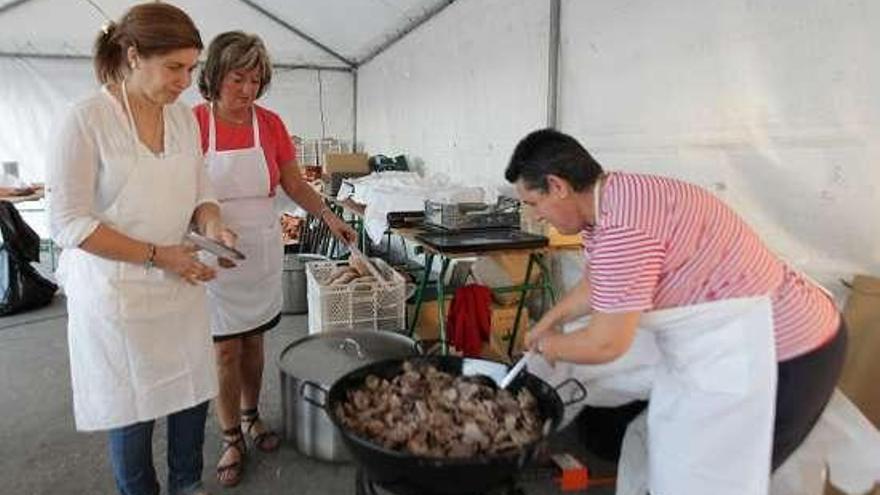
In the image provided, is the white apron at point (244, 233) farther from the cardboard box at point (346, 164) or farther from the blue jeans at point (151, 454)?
the cardboard box at point (346, 164)

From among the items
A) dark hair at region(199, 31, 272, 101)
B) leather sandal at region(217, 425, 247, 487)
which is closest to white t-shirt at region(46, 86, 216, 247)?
dark hair at region(199, 31, 272, 101)

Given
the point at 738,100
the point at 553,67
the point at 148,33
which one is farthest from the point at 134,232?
the point at 553,67

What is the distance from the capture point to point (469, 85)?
388 cm

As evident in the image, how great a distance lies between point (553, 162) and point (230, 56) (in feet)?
3.45

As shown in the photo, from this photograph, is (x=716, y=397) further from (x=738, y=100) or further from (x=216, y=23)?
(x=216, y=23)

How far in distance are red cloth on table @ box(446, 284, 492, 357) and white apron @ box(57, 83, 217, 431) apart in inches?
48.0

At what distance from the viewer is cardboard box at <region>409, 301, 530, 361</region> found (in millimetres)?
2795

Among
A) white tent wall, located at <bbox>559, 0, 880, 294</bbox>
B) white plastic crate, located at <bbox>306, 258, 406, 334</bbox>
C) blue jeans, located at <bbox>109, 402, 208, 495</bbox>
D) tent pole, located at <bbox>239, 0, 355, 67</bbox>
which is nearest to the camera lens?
blue jeans, located at <bbox>109, 402, 208, 495</bbox>

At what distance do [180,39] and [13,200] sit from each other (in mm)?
3484

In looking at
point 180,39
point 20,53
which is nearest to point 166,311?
point 180,39

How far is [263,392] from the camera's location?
2645 mm

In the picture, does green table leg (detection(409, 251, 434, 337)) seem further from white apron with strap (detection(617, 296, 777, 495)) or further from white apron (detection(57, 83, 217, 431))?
white apron with strap (detection(617, 296, 777, 495))

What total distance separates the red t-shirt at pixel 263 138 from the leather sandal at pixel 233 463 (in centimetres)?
82

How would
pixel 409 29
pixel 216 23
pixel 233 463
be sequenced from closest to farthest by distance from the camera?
pixel 233 463
pixel 409 29
pixel 216 23
